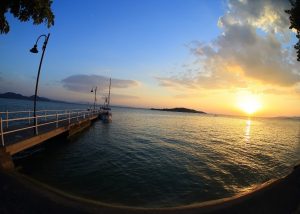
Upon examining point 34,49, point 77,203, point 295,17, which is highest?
point 295,17

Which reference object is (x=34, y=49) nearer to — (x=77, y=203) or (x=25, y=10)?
(x=25, y=10)

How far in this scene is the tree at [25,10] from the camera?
30.2 feet

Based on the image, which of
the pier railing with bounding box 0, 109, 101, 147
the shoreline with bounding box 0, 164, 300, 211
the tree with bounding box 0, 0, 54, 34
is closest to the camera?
the shoreline with bounding box 0, 164, 300, 211

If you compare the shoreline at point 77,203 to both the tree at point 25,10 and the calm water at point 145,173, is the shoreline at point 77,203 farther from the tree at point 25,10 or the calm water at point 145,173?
the tree at point 25,10

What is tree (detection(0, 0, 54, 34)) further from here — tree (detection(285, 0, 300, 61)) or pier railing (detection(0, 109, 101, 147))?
tree (detection(285, 0, 300, 61))

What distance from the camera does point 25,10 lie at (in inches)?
371

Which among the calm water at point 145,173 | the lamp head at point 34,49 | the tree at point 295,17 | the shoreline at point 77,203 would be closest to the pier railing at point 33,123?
the calm water at point 145,173

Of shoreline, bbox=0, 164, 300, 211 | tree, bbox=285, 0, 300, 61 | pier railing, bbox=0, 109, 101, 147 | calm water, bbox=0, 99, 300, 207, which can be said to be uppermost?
tree, bbox=285, 0, 300, 61

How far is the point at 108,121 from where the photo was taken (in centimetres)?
4747

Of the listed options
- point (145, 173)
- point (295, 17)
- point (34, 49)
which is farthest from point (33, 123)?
point (295, 17)

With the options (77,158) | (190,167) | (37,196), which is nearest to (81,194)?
(37,196)

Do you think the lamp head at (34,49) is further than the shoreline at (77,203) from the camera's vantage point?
Yes

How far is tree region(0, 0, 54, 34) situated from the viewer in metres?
9.20

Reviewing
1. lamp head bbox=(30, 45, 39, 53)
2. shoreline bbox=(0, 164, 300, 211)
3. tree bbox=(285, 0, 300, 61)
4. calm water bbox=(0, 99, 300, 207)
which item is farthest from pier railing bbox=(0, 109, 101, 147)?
tree bbox=(285, 0, 300, 61)
